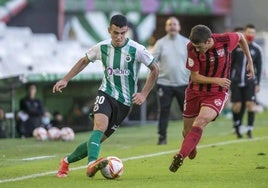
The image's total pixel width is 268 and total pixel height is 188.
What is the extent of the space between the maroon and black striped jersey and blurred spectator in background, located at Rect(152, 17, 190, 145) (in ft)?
17.0

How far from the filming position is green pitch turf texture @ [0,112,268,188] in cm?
1109

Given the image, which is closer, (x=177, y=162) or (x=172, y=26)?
(x=177, y=162)

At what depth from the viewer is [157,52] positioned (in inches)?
697

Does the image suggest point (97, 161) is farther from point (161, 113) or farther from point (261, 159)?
point (161, 113)

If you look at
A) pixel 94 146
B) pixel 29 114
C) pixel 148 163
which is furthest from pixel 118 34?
pixel 29 114

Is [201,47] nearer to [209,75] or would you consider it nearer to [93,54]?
[209,75]

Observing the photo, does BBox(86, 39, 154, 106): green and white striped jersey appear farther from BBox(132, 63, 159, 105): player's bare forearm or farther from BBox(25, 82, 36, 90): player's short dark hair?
BBox(25, 82, 36, 90): player's short dark hair

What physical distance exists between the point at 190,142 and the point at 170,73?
6.07m

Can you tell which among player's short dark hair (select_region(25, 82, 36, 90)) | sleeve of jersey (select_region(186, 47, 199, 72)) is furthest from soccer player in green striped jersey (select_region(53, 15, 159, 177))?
player's short dark hair (select_region(25, 82, 36, 90))

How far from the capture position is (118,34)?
37.6 ft

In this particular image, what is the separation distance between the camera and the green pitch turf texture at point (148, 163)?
11086 millimetres

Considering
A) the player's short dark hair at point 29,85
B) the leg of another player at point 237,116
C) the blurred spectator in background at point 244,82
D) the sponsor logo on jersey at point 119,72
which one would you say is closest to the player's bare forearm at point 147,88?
the sponsor logo on jersey at point 119,72

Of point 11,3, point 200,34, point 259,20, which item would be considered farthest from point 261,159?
point 259,20

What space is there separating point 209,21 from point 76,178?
97.1 feet
